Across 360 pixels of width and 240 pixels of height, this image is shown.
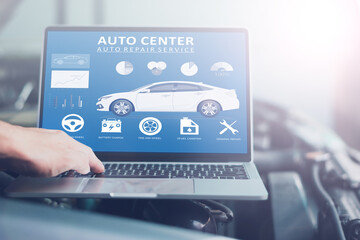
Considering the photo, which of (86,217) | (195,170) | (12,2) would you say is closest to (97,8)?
(12,2)

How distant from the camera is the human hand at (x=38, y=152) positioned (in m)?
0.72

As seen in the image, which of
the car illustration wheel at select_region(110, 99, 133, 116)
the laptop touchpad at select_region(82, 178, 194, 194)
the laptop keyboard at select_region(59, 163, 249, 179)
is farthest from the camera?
the car illustration wheel at select_region(110, 99, 133, 116)

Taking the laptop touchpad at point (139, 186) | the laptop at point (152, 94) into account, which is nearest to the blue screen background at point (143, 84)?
the laptop at point (152, 94)

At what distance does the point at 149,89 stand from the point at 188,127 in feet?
0.54

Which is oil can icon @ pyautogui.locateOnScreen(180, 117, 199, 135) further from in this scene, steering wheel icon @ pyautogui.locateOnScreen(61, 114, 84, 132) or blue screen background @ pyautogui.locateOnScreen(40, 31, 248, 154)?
steering wheel icon @ pyautogui.locateOnScreen(61, 114, 84, 132)

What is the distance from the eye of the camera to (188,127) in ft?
3.68

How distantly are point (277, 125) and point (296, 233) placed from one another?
1.24 metres

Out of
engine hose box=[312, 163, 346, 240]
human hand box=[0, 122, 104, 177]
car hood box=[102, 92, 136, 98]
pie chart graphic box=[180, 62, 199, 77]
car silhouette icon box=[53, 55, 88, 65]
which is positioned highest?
car silhouette icon box=[53, 55, 88, 65]

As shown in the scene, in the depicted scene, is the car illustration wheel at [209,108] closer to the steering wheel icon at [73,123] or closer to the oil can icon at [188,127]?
the oil can icon at [188,127]

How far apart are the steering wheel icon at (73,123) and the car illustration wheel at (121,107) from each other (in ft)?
0.35

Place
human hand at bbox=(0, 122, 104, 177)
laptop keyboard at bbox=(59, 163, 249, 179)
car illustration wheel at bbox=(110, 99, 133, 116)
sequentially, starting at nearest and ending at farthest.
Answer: human hand at bbox=(0, 122, 104, 177), laptop keyboard at bbox=(59, 163, 249, 179), car illustration wheel at bbox=(110, 99, 133, 116)

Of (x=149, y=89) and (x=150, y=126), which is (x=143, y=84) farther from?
(x=150, y=126)

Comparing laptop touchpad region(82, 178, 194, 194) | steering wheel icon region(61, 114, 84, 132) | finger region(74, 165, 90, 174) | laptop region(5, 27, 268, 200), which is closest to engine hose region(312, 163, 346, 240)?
laptop region(5, 27, 268, 200)

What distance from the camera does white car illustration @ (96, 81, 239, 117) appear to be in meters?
1.12
